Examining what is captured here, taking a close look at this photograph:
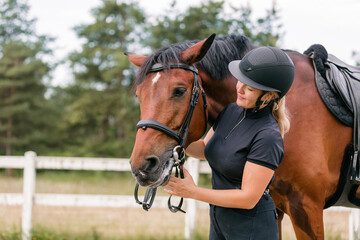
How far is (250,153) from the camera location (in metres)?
1.84

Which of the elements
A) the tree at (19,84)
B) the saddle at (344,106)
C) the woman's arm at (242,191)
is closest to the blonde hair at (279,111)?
the woman's arm at (242,191)

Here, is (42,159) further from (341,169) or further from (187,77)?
(341,169)

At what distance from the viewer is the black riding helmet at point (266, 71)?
1893 millimetres

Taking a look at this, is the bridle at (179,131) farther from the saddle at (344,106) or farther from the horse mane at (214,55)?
the saddle at (344,106)

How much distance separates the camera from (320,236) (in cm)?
258

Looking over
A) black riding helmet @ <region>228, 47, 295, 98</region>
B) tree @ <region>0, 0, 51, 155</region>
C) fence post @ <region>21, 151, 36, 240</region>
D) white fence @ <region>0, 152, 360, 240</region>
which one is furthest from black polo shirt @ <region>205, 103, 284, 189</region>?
tree @ <region>0, 0, 51, 155</region>

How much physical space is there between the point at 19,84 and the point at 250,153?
2059 centimetres

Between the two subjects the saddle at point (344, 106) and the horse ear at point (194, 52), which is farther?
the saddle at point (344, 106)

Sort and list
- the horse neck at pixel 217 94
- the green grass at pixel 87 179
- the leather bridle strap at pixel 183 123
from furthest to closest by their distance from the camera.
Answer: the green grass at pixel 87 179
the horse neck at pixel 217 94
the leather bridle strap at pixel 183 123

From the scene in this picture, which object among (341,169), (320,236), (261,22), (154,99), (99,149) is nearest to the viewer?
(154,99)

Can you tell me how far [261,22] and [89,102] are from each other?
34.0 ft

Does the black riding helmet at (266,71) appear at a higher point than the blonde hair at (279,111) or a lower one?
higher

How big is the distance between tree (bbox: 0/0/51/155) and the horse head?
19513mm

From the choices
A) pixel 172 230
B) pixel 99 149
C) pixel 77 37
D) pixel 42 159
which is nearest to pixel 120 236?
pixel 172 230
